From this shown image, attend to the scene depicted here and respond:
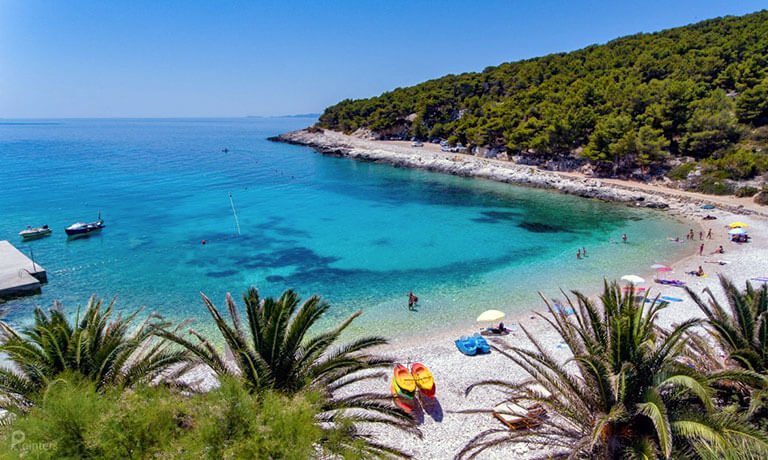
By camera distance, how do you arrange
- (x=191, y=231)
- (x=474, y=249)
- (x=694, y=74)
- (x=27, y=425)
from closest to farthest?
(x=27, y=425) < (x=474, y=249) < (x=191, y=231) < (x=694, y=74)

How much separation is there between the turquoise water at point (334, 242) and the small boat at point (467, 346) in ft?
8.09

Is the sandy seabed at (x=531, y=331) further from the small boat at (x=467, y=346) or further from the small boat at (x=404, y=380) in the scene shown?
the small boat at (x=404, y=380)

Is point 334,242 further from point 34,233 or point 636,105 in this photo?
point 636,105

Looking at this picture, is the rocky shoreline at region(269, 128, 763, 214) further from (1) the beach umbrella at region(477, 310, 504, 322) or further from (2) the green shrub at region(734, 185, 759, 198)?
(1) the beach umbrella at region(477, 310, 504, 322)

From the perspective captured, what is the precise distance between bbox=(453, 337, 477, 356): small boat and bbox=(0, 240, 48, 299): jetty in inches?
905

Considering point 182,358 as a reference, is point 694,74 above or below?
above

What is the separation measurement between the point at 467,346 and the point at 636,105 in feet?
A: 169

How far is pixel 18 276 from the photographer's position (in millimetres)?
21844

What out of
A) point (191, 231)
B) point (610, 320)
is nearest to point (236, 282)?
point (191, 231)

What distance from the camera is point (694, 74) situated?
5331 cm

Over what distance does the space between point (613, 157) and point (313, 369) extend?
51.2m

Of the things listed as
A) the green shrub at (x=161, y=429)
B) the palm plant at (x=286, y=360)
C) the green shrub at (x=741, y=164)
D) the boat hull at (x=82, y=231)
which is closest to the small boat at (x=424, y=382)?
the palm plant at (x=286, y=360)

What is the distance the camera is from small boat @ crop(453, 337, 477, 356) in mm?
15125

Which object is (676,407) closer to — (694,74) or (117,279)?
(117,279)
